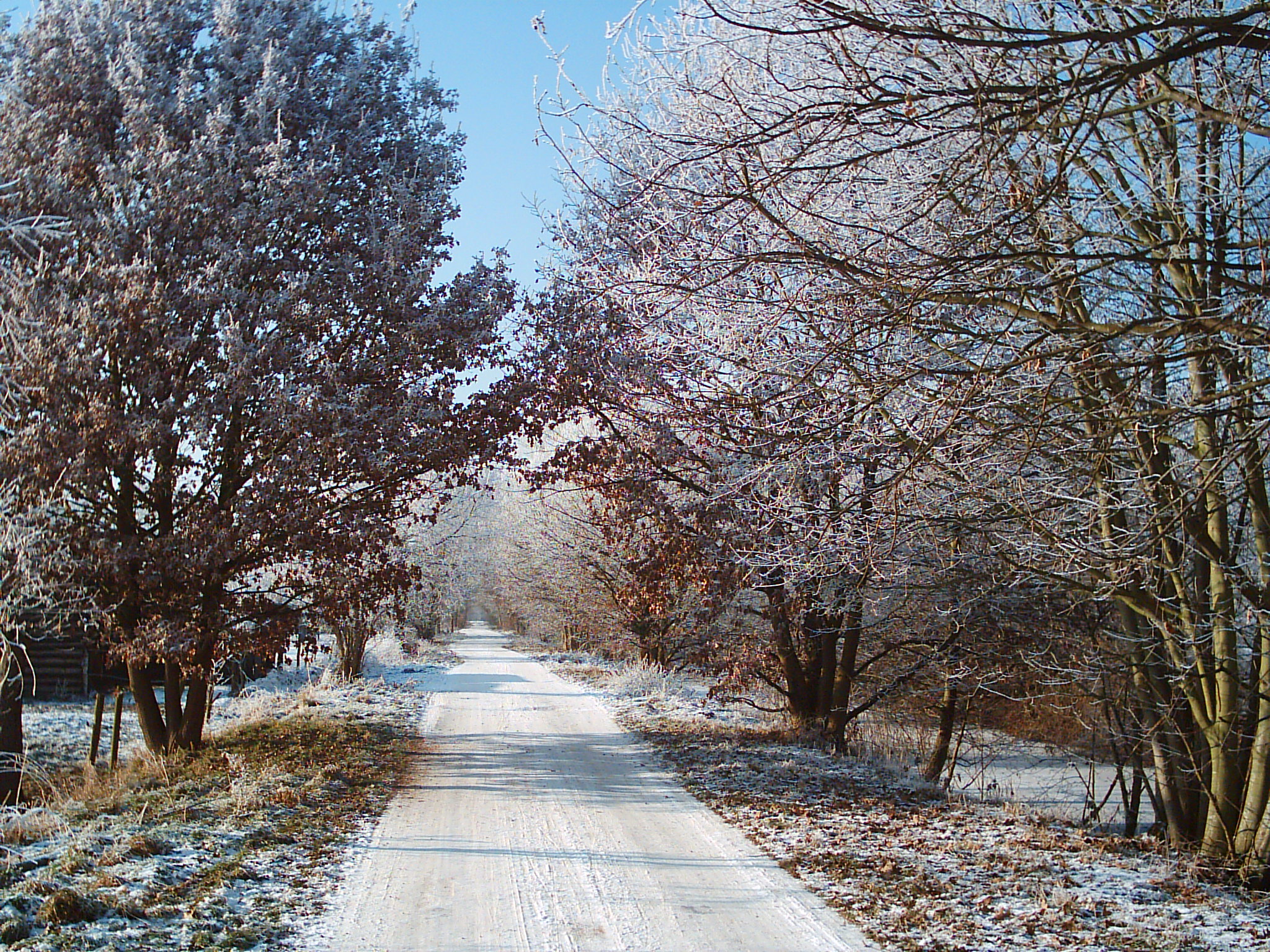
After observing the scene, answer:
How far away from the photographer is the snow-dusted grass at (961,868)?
5.25 metres

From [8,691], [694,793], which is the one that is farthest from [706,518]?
[8,691]

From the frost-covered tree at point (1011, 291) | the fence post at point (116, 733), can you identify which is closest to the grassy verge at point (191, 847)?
the fence post at point (116, 733)

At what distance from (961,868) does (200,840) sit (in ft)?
17.8

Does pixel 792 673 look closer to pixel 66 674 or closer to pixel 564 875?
pixel 564 875

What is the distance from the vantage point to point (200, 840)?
6742 millimetres

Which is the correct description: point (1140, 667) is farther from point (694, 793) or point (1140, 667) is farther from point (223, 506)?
point (223, 506)

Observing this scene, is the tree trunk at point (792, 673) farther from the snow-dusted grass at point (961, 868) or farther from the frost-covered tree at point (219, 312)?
the frost-covered tree at point (219, 312)

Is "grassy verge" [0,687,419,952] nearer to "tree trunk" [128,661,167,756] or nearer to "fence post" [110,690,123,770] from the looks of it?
"fence post" [110,690,123,770]

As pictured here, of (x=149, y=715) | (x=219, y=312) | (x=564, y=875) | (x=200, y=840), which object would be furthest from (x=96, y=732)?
(x=564, y=875)

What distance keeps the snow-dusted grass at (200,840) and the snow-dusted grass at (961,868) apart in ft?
10.9

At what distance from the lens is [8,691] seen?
10.1 m

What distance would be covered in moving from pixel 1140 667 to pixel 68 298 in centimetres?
1100

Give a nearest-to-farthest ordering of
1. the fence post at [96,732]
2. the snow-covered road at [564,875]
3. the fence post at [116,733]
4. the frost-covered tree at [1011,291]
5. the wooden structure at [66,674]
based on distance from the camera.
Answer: the frost-covered tree at [1011,291], the snow-covered road at [564,875], the fence post at [116,733], the fence post at [96,732], the wooden structure at [66,674]

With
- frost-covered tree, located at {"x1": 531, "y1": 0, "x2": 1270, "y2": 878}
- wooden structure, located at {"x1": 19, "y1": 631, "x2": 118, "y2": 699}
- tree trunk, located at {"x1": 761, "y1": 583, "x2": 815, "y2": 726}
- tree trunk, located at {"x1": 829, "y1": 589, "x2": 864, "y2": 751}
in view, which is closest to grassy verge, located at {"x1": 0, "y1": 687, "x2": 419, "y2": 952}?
frost-covered tree, located at {"x1": 531, "y1": 0, "x2": 1270, "y2": 878}
